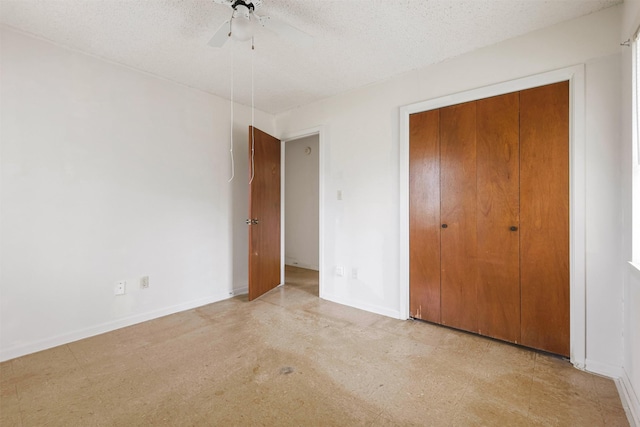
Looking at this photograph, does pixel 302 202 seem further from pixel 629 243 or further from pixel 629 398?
pixel 629 398

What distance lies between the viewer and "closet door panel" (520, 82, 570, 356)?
6.48 ft

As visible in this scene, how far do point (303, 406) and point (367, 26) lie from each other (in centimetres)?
247

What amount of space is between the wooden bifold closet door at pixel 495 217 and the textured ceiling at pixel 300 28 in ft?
1.65

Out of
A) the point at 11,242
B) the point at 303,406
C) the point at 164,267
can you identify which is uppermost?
the point at 11,242

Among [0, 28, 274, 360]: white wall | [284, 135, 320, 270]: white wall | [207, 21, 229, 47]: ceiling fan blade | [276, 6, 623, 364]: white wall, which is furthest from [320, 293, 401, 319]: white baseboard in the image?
[207, 21, 229, 47]: ceiling fan blade

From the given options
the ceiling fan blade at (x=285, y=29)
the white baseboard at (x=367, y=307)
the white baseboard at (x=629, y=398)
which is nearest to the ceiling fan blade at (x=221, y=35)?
the ceiling fan blade at (x=285, y=29)

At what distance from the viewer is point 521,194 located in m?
2.12

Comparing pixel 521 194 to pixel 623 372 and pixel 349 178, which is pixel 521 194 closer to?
pixel 623 372

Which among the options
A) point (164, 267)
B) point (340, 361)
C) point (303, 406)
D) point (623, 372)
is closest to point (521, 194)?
point (623, 372)

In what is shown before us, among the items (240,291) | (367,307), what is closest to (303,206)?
(240,291)

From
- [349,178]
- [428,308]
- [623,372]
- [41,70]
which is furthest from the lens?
[349,178]

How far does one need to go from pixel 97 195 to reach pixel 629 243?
12.5 feet

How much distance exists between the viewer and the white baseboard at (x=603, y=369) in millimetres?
1767

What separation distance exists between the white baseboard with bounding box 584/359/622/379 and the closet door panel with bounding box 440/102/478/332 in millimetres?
680
